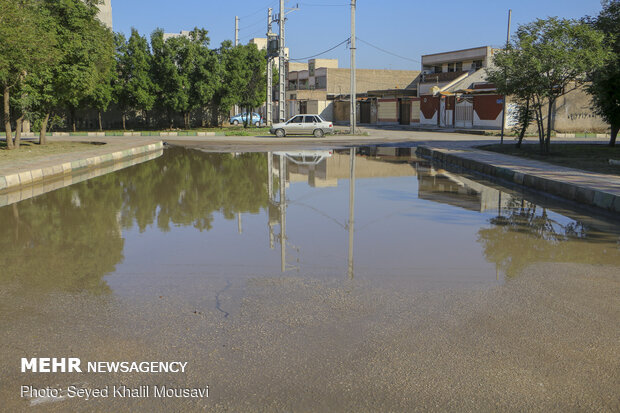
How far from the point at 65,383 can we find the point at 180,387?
0.77 meters

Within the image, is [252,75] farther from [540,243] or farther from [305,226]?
[540,243]

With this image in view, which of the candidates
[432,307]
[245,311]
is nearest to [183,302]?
[245,311]

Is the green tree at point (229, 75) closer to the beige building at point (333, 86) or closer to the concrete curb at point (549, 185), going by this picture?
the beige building at point (333, 86)

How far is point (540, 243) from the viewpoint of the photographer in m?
7.92

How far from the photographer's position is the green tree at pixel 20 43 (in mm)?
18547

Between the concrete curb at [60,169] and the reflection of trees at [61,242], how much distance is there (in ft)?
7.25

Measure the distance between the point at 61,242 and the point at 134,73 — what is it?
3967cm

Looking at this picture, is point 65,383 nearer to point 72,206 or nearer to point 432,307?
point 432,307

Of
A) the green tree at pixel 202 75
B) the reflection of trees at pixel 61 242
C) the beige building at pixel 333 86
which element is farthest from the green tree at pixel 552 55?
the beige building at pixel 333 86

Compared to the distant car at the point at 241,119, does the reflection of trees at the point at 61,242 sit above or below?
below

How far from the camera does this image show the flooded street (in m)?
3.67

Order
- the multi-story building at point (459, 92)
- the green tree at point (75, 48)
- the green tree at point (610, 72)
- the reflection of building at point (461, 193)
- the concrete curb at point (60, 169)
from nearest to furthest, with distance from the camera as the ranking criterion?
the reflection of building at point (461, 193), the concrete curb at point (60, 169), the green tree at point (610, 72), the green tree at point (75, 48), the multi-story building at point (459, 92)

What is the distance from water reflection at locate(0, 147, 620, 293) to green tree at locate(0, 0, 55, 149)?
668 centimetres

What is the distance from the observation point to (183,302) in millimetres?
5285
